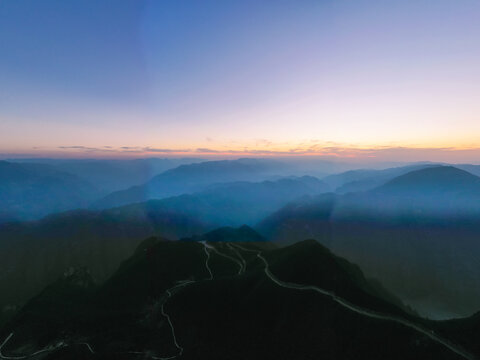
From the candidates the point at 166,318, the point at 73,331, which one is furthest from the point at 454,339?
the point at 73,331

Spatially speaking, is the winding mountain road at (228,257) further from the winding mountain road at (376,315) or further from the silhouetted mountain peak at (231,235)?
the silhouetted mountain peak at (231,235)

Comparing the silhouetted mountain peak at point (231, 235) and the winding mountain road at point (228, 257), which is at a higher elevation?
the winding mountain road at point (228, 257)

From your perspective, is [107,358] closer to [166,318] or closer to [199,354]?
Answer: [166,318]

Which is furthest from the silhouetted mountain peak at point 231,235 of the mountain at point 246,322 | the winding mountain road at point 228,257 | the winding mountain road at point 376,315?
the winding mountain road at point 376,315

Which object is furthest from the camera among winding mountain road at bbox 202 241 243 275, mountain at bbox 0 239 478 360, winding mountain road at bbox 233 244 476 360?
winding mountain road at bbox 202 241 243 275

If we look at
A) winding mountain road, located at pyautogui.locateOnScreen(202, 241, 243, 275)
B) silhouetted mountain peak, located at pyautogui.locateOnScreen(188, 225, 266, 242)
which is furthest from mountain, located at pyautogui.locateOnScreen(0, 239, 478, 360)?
silhouetted mountain peak, located at pyautogui.locateOnScreen(188, 225, 266, 242)

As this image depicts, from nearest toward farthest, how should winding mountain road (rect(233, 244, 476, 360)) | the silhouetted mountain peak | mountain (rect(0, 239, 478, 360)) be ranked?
winding mountain road (rect(233, 244, 476, 360)), mountain (rect(0, 239, 478, 360)), the silhouetted mountain peak

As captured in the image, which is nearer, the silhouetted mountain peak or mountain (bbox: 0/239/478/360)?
mountain (bbox: 0/239/478/360)

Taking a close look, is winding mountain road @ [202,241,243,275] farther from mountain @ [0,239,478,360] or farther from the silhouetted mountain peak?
the silhouetted mountain peak
